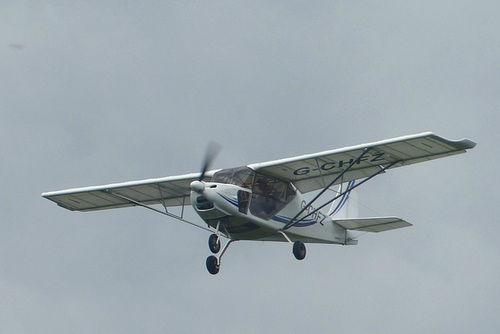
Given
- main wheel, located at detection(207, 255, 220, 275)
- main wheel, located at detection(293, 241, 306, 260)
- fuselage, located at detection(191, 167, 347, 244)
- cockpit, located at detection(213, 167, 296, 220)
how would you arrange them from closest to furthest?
1. fuselage, located at detection(191, 167, 347, 244)
2. main wheel, located at detection(207, 255, 220, 275)
3. cockpit, located at detection(213, 167, 296, 220)
4. main wheel, located at detection(293, 241, 306, 260)

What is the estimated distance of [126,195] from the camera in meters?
38.3

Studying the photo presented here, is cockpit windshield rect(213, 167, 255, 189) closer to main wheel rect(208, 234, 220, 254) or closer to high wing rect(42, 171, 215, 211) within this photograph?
main wheel rect(208, 234, 220, 254)

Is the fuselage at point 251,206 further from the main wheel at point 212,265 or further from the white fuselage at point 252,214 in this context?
the main wheel at point 212,265

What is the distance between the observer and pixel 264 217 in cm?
3362

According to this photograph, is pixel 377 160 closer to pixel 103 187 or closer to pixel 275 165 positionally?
pixel 275 165

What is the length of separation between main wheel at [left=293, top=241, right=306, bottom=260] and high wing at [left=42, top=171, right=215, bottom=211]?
4384mm

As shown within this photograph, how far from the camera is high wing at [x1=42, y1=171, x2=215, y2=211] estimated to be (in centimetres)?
3709

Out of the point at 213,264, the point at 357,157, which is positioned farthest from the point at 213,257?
the point at 357,157

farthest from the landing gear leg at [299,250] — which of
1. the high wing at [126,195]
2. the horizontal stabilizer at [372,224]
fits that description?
the high wing at [126,195]

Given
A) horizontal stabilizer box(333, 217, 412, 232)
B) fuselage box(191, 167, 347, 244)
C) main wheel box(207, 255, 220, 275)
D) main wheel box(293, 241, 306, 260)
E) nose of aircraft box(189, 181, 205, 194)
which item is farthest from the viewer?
horizontal stabilizer box(333, 217, 412, 232)

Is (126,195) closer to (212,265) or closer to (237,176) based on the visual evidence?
(237,176)

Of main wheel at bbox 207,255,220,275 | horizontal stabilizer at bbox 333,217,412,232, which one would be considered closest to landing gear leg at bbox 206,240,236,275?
main wheel at bbox 207,255,220,275

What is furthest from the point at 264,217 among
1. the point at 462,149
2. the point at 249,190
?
the point at 462,149

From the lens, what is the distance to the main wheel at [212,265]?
108 ft
